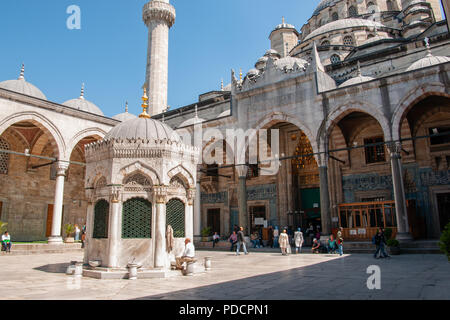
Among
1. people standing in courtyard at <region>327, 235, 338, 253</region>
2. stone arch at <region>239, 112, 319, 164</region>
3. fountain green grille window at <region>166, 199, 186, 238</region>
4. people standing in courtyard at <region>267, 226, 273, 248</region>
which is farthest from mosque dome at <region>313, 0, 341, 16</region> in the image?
fountain green grille window at <region>166, 199, 186, 238</region>

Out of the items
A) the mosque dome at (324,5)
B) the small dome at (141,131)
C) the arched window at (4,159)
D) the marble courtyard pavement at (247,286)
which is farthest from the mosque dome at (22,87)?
the mosque dome at (324,5)

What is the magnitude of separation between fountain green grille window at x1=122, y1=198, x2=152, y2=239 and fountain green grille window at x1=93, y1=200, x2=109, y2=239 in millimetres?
491

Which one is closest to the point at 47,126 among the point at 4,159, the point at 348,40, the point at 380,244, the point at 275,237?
the point at 4,159

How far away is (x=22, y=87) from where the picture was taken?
18812mm

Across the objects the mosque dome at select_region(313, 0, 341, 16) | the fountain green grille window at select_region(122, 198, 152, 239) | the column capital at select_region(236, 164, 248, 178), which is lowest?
the fountain green grille window at select_region(122, 198, 152, 239)

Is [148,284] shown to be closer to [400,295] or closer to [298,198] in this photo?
[400,295]

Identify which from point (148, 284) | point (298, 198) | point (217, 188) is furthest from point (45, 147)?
point (148, 284)

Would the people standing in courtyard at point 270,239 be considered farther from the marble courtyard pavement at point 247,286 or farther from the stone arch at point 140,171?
the stone arch at point 140,171

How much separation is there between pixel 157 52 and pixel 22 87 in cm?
1072

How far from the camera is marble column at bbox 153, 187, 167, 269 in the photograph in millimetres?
6805

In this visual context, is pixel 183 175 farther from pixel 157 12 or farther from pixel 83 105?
Answer: pixel 157 12

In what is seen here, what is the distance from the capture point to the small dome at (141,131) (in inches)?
295

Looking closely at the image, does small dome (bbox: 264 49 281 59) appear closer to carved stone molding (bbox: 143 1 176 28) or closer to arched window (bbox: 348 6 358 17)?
arched window (bbox: 348 6 358 17)
